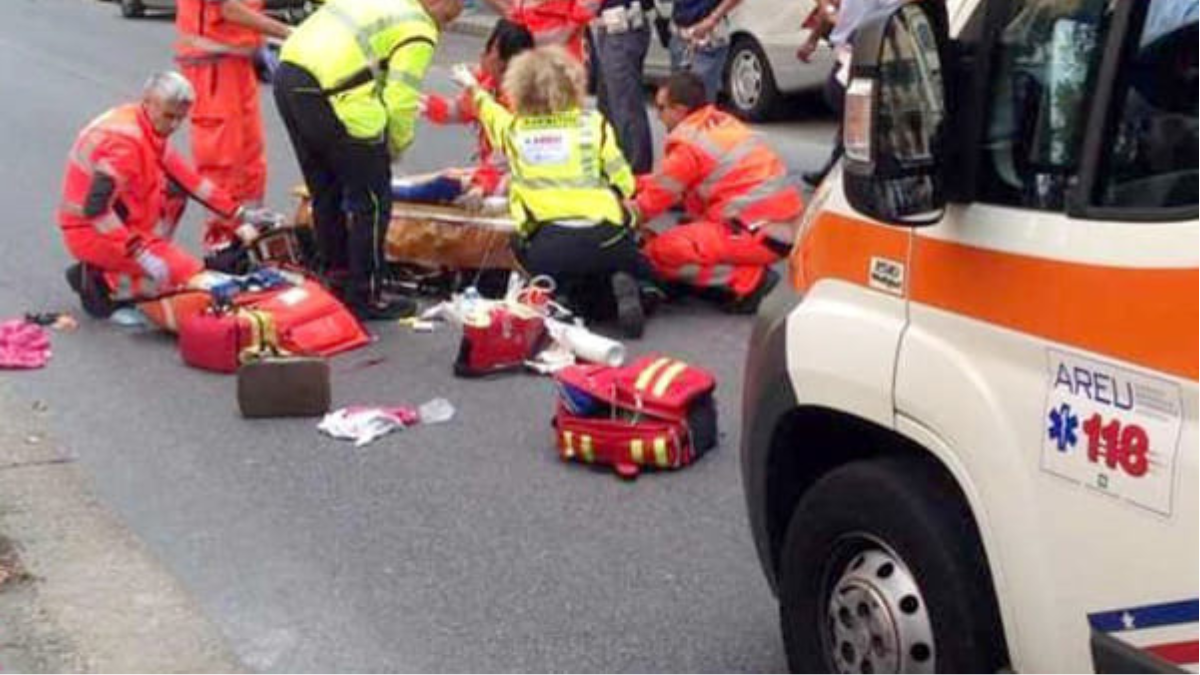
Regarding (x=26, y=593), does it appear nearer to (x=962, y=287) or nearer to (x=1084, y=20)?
(x=962, y=287)

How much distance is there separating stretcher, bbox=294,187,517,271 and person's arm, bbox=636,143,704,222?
63 cm

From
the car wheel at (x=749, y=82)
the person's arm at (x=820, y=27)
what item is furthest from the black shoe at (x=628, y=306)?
the car wheel at (x=749, y=82)

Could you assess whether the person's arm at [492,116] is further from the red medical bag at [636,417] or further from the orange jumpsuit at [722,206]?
the red medical bag at [636,417]

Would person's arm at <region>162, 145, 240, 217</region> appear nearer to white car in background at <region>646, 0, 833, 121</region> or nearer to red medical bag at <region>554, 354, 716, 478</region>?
red medical bag at <region>554, 354, 716, 478</region>

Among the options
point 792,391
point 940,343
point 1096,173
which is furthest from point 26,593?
point 1096,173

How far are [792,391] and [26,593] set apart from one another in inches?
95.3

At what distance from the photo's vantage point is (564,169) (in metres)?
7.85

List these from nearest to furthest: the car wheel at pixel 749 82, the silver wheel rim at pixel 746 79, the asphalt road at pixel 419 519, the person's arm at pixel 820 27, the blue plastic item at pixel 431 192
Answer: the asphalt road at pixel 419 519
the blue plastic item at pixel 431 192
the person's arm at pixel 820 27
the car wheel at pixel 749 82
the silver wheel rim at pixel 746 79

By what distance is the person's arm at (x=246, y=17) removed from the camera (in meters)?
9.12

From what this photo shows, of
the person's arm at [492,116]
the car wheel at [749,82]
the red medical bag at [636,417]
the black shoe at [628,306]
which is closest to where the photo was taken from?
the red medical bag at [636,417]

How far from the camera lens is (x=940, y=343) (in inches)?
127

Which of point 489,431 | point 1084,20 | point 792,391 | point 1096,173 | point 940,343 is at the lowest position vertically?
point 489,431

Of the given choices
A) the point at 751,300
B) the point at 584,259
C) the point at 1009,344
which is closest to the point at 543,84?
the point at 584,259

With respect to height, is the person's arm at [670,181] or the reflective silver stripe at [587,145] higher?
the reflective silver stripe at [587,145]
